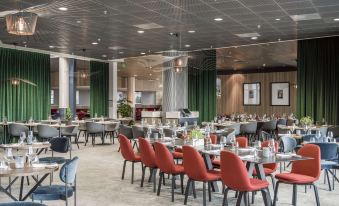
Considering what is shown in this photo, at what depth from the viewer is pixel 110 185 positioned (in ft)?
22.4

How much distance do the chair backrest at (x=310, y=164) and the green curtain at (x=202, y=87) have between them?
10.3 meters

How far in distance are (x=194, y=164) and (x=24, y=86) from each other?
34.5ft

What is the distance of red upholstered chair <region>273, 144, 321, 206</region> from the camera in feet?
16.4

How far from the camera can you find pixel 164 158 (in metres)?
5.73

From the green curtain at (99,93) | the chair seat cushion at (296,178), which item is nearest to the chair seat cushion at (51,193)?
the chair seat cushion at (296,178)

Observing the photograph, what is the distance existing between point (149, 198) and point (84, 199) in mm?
910

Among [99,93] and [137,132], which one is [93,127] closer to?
[137,132]

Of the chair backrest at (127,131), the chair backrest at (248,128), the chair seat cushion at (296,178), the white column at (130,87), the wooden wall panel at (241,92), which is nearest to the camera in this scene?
the chair seat cushion at (296,178)

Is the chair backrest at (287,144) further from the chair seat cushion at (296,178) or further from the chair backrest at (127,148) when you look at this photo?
the chair backrest at (127,148)

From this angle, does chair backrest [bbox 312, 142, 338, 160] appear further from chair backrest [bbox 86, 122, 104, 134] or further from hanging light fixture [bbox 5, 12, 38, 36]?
chair backrest [bbox 86, 122, 104, 134]

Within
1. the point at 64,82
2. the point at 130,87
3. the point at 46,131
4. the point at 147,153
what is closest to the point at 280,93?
the point at 130,87

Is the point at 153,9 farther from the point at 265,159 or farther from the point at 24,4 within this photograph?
the point at 265,159

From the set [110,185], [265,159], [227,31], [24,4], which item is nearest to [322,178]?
[265,159]

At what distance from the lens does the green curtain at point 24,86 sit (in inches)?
531
